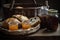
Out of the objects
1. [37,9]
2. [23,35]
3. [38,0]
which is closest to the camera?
[23,35]

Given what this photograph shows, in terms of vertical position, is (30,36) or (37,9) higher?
(37,9)

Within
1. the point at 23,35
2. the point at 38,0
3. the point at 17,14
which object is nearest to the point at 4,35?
the point at 23,35

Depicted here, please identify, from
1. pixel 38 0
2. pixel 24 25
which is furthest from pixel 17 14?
pixel 38 0

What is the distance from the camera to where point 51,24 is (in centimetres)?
85

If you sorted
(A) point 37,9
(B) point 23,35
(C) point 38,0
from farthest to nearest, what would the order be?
(C) point 38,0 → (A) point 37,9 → (B) point 23,35

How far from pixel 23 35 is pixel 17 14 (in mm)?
215

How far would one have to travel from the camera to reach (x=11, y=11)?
951mm

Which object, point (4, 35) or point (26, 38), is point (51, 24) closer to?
point (26, 38)

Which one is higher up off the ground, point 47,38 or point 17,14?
point 17,14

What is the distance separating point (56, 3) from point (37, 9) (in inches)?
18.1

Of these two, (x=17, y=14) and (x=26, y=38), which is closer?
(x=26, y=38)

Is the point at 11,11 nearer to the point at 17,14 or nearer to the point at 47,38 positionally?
the point at 17,14

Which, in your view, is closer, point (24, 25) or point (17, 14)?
point (24, 25)

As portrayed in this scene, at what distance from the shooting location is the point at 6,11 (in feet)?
3.18
